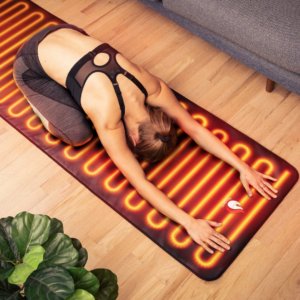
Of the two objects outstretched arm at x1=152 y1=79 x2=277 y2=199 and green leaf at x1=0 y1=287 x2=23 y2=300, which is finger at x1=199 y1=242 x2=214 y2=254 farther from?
green leaf at x1=0 y1=287 x2=23 y2=300

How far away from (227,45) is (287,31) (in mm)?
421

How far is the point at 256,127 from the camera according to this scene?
2.09 m

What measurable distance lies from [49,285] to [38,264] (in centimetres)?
6

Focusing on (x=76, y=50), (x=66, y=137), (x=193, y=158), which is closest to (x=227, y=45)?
(x=193, y=158)

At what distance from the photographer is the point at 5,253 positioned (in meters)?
0.81

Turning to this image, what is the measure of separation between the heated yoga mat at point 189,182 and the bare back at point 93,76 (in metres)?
0.43

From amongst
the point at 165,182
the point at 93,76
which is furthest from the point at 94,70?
the point at 165,182

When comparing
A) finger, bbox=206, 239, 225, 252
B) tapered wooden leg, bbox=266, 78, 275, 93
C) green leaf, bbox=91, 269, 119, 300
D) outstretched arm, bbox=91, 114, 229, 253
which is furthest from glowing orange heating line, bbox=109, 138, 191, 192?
green leaf, bbox=91, 269, 119, 300

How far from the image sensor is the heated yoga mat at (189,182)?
172 cm

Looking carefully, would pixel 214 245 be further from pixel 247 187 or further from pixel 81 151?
pixel 81 151

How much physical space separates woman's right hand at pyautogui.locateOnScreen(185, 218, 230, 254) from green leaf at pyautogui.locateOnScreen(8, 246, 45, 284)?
100cm

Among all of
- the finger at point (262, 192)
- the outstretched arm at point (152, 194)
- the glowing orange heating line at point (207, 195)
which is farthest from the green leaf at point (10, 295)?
the finger at point (262, 192)

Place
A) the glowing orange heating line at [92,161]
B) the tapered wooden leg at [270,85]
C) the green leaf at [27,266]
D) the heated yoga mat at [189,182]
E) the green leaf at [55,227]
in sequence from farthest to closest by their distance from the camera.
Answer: the tapered wooden leg at [270,85], the glowing orange heating line at [92,161], the heated yoga mat at [189,182], the green leaf at [55,227], the green leaf at [27,266]

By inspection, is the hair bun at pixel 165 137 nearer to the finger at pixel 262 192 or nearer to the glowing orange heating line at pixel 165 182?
the glowing orange heating line at pixel 165 182
